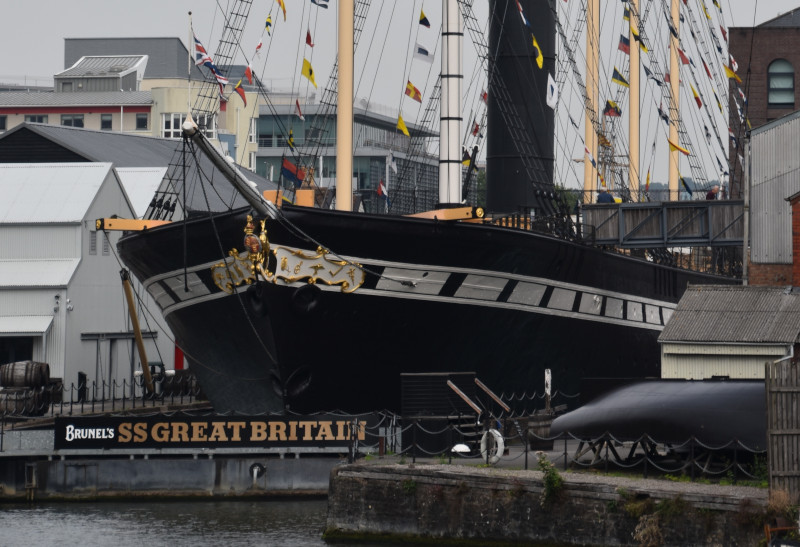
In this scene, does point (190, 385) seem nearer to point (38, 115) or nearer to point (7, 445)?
point (7, 445)

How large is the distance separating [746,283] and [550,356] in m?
5.54

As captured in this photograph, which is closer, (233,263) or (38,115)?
(233,263)

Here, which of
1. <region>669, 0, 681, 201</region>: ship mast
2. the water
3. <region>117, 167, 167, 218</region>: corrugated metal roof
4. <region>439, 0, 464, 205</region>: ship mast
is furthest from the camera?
<region>669, 0, 681, 201</region>: ship mast

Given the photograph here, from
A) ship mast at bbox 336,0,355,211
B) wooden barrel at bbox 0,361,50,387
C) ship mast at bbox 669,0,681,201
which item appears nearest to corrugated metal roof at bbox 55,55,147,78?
ship mast at bbox 669,0,681,201

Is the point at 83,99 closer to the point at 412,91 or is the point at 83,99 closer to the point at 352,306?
the point at 412,91

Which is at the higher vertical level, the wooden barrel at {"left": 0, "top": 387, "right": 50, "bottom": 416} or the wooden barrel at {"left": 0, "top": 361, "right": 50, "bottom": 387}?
the wooden barrel at {"left": 0, "top": 361, "right": 50, "bottom": 387}

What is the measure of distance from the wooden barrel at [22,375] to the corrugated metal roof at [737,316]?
16769mm

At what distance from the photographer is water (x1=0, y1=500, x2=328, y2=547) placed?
23.5 metres

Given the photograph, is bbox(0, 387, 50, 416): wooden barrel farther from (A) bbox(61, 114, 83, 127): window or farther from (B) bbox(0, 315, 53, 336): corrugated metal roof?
(A) bbox(61, 114, 83, 127): window

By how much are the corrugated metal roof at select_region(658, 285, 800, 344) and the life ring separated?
14.7 ft

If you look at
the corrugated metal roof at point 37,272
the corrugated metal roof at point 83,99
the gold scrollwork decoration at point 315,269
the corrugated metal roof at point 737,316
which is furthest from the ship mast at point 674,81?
the corrugated metal roof at point 83,99

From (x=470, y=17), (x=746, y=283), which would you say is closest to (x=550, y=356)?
(x=746, y=283)

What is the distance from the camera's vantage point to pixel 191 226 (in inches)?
1195

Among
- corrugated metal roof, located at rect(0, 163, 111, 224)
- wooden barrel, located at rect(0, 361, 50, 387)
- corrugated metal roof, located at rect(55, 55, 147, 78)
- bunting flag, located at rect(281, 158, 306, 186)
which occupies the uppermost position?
corrugated metal roof, located at rect(55, 55, 147, 78)
